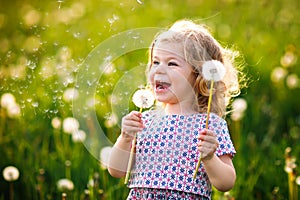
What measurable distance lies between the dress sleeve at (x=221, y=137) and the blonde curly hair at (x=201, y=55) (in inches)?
2.3

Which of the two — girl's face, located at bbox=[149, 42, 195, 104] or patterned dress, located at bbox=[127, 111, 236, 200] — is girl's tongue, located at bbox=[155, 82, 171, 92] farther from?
patterned dress, located at bbox=[127, 111, 236, 200]

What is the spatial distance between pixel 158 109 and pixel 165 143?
166 mm

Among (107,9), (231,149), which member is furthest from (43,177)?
(107,9)

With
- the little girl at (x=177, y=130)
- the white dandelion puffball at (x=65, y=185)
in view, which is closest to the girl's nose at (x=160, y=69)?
the little girl at (x=177, y=130)

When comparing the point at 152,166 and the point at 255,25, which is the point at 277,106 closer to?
the point at 255,25

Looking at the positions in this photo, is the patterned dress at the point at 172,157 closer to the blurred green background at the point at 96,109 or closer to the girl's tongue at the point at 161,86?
the girl's tongue at the point at 161,86

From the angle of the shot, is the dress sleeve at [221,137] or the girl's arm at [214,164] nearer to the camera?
the girl's arm at [214,164]

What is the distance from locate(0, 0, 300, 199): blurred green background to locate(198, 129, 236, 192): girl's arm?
0.42 m

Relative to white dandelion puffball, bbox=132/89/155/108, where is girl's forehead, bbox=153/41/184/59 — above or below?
above

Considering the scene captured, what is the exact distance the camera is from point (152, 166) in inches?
77.7

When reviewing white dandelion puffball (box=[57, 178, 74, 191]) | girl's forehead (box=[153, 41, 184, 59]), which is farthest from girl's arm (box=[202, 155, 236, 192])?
white dandelion puffball (box=[57, 178, 74, 191])

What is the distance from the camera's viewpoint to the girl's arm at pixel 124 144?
189cm

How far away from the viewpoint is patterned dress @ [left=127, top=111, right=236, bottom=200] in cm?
193

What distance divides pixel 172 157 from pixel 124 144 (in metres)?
0.15
